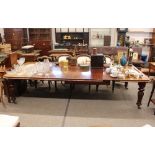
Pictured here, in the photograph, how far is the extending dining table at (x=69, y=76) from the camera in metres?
3.13

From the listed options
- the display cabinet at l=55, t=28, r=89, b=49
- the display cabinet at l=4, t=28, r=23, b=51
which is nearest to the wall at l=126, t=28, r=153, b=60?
the display cabinet at l=55, t=28, r=89, b=49

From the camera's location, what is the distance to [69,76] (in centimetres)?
327

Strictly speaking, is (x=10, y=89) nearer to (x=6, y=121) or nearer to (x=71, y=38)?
(x=6, y=121)

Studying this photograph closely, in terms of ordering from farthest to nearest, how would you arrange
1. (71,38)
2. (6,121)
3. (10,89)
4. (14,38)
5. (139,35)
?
1. (71,38)
2. (14,38)
3. (139,35)
4. (10,89)
5. (6,121)

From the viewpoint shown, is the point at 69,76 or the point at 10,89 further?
the point at 10,89

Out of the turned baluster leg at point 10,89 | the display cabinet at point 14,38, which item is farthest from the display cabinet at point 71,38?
the turned baluster leg at point 10,89

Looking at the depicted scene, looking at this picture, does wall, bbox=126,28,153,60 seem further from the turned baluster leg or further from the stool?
the stool

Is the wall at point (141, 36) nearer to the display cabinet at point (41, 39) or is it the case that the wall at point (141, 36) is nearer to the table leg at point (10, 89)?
the display cabinet at point (41, 39)

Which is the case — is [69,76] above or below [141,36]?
below

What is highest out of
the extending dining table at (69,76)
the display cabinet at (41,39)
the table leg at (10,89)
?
the display cabinet at (41,39)

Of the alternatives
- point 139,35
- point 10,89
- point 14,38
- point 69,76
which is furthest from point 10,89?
point 139,35
